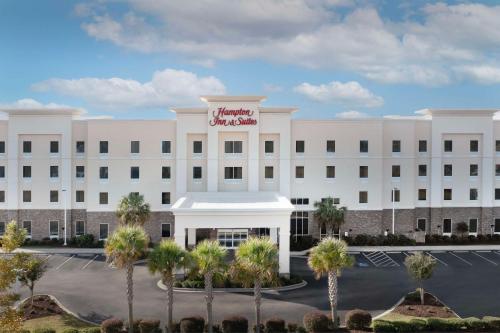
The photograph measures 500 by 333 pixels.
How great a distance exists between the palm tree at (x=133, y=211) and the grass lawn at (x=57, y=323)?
1806cm

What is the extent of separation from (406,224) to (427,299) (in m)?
22.4

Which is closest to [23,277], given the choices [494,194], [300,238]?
[300,238]

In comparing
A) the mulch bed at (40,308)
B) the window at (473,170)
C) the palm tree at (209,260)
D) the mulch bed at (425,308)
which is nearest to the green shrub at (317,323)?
the palm tree at (209,260)

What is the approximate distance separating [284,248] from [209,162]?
16.3 metres

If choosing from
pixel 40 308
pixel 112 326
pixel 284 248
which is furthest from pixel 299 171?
pixel 112 326

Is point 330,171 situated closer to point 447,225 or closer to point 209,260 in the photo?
point 447,225

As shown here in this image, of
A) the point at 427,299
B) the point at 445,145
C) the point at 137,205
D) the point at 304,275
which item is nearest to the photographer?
the point at 427,299

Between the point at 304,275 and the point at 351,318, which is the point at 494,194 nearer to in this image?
the point at 304,275

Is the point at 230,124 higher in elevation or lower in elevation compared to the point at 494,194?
higher

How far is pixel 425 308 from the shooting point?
113ft

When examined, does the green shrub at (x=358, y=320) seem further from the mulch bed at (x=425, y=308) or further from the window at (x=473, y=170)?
the window at (x=473, y=170)

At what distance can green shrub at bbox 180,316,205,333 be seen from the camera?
97.5 ft

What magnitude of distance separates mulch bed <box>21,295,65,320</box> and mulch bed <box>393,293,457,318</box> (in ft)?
64.3

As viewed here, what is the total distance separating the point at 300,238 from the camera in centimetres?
5494
